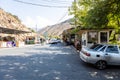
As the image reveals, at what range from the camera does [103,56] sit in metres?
12.8

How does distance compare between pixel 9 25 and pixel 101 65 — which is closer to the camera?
pixel 101 65

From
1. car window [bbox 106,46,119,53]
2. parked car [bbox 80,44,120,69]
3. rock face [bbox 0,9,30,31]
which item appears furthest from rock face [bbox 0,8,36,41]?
car window [bbox 106,46,119,53]

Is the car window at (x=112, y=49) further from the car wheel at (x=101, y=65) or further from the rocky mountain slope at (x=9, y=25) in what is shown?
the rocky mountain slope at (x=9, y=25)

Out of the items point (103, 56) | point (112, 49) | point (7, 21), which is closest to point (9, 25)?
point (7, 21)

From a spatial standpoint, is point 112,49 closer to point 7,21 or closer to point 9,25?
point 9,25

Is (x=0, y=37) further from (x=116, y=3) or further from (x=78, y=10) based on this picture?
(x=116, y=3)

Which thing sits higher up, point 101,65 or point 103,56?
point 103,56

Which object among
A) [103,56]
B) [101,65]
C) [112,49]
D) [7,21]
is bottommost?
[101,65]

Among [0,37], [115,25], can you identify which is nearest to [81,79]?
[115,25]

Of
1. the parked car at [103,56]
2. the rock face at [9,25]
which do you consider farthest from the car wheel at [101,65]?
the rock face at [9,25]

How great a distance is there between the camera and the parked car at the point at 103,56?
41.7 ft

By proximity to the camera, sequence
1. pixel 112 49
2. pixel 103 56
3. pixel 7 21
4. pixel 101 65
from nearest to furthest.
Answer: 1. pixel 103 56
2. pixel 101 65
3. pixel 112 49
4. pixel 7 21

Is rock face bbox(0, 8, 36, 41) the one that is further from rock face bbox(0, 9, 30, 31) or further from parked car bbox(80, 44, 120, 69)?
parked car bbox(80, 44, 120, 69)

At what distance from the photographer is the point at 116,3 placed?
13.7 metres
